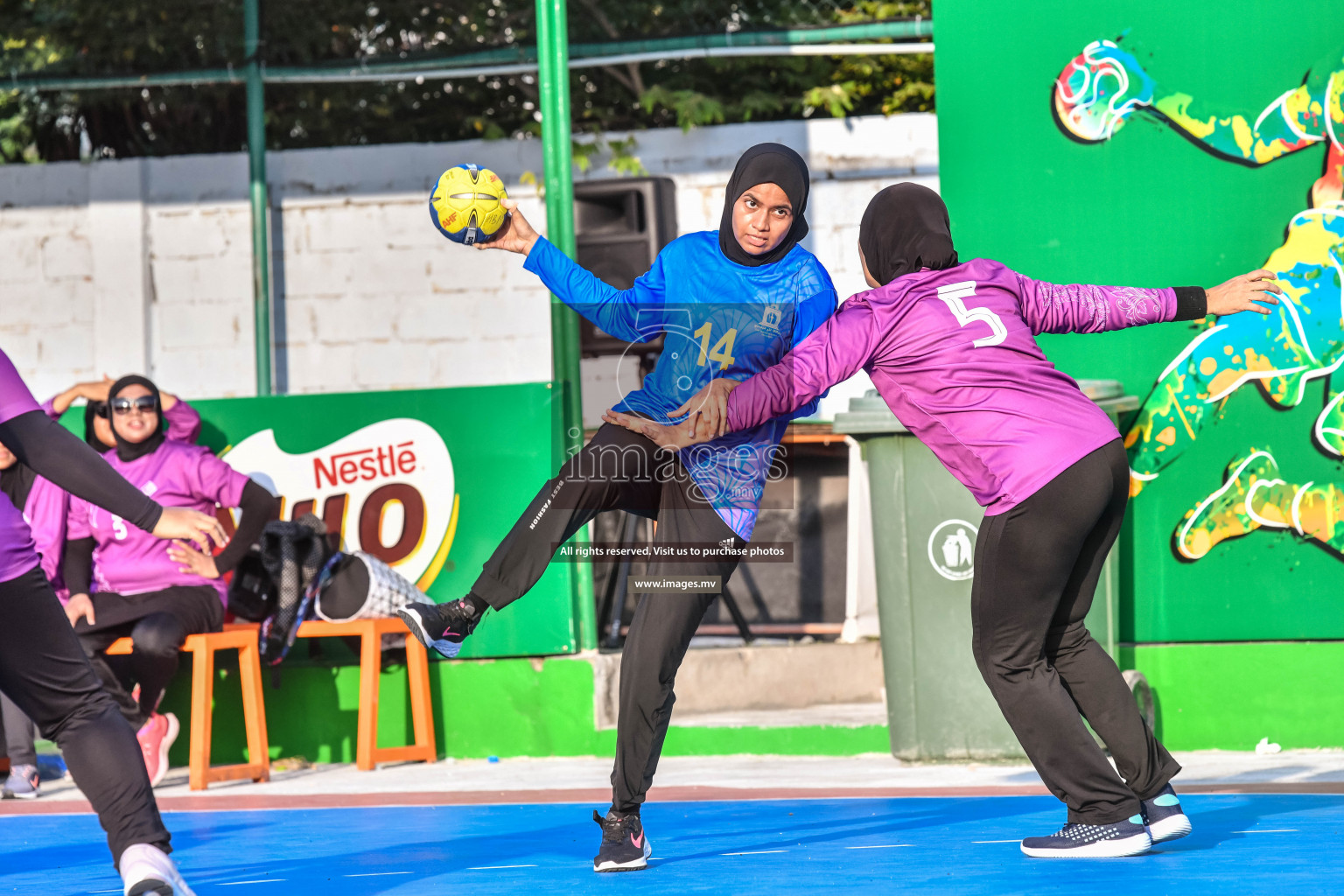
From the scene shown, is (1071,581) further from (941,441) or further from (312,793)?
(312,793)

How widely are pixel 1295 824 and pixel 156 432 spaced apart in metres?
4.83

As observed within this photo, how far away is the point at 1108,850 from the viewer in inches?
150

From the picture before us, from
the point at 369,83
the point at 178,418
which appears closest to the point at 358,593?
the point at 178,418

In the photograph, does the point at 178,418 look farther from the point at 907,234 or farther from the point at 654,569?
the point at 907,234

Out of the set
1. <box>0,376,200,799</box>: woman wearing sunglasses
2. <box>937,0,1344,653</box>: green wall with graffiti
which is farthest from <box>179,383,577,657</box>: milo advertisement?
<box>937,0,1344,653</box>: green wall with graffiti

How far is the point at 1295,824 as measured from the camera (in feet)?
13.9

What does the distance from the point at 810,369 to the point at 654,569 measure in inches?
28.8

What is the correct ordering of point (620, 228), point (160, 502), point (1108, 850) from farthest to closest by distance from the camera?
point (620, 228) → point (160, 502) → point (1108, 850)

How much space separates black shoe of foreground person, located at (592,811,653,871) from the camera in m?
3.94

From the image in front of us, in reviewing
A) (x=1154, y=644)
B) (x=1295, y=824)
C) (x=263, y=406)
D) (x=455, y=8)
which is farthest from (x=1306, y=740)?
(x=455, y=8)

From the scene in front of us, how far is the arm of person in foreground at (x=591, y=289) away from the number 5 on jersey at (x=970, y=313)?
32.0 inches

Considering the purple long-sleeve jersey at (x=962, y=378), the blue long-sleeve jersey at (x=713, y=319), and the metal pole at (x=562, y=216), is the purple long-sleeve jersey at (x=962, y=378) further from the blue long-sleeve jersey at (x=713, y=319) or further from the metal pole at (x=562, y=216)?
the metal pole at (x=562, y=216)

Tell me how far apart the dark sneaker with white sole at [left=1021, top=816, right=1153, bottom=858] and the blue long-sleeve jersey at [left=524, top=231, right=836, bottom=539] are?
116 cm

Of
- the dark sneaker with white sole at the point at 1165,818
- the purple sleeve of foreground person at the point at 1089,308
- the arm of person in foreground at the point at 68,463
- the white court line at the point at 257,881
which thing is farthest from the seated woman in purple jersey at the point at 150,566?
the dark sneaker with white sole at the point at 1165,818
